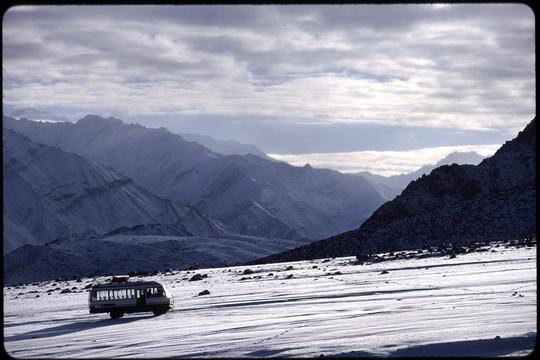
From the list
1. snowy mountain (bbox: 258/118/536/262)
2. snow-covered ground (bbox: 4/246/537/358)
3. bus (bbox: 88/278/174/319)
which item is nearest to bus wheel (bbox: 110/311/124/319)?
bus (bbox: 88/278/174/319)

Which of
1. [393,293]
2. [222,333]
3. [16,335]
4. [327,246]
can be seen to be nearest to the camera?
[222,333]

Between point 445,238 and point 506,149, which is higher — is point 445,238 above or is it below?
below

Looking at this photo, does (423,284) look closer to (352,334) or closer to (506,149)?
(352,334)

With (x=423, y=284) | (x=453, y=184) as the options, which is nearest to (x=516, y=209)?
(x=453, y=184)

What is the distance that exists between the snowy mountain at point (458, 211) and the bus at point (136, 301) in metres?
89.2

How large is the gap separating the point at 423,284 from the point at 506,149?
117 meters

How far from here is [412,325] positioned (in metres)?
24.1

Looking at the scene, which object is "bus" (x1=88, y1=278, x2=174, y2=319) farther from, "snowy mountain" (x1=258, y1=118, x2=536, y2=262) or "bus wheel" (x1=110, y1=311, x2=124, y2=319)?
"snowy mountain" (x1=258, y1=118, x2=536, y2=262)

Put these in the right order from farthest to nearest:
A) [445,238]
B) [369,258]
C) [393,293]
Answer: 1. [445,238]
2. [369,258]
3. [393,293]

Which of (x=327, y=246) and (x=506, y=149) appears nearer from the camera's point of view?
(x=327, y=246)

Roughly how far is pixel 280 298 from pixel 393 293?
7.36m

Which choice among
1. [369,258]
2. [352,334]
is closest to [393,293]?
[352,334]

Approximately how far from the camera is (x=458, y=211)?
136 meters

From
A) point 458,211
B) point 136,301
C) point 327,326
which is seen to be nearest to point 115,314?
point 136,301
